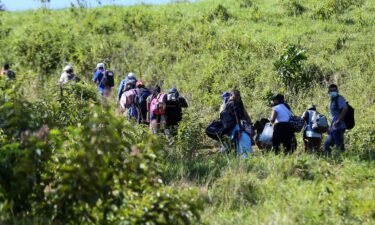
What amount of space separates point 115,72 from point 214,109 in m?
4.50

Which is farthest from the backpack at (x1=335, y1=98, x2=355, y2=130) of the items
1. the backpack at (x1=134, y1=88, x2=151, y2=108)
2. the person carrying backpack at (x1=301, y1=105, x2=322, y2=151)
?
the backpack at (x1=134, y1=88, x2=151, y2=108)

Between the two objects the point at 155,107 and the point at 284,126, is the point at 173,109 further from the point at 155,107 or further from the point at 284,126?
the point at 284,126

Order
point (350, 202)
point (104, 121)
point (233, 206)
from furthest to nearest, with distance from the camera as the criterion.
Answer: point (233, 206) < point (350, 202) < point (104, 121)

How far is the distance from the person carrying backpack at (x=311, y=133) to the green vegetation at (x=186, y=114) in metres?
0.38

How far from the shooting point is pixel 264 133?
1088 cm

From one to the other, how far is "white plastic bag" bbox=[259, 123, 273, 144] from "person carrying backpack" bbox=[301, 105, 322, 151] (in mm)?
662

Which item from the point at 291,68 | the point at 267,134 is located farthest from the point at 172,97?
the point at 291,68

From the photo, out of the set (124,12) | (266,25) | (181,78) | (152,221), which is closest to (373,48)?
(266,25)

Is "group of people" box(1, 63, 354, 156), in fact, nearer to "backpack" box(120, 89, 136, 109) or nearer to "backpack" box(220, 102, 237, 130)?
"backpack" box(220, 102, 237, 130)

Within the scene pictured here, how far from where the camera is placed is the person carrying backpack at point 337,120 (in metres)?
10.8

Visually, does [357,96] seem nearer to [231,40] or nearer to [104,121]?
[231,40]

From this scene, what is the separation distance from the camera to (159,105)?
1185 centimetres

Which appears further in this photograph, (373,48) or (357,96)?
(373,48)

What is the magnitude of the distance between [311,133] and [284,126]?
670 mm
